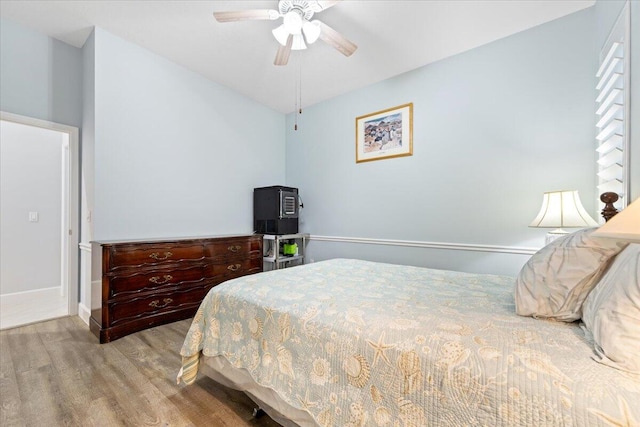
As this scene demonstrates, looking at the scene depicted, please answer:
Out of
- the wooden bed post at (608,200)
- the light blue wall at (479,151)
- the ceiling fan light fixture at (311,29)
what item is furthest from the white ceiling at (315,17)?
the wooden bed post at (608,200)

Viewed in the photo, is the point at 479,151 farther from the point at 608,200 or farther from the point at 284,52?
the point at 284,52

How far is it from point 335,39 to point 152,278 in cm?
265

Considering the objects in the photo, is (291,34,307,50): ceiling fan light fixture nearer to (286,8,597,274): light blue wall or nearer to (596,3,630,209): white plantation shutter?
(286,8,597,274): light blue wall

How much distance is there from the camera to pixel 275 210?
3.70 m

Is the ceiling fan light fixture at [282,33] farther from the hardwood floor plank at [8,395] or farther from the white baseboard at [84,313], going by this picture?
the white baseboard at [84,313]

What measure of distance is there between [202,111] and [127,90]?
0.79m

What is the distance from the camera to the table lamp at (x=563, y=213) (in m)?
1.91

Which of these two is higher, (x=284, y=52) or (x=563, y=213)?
(x=284, y=52)

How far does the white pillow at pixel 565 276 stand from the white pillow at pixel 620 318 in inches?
3.6

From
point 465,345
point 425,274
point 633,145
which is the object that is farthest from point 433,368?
point 633,145

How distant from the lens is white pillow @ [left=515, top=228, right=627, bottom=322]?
102 cm

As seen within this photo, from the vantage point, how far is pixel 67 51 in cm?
288

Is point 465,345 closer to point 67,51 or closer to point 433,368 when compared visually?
point 433,368

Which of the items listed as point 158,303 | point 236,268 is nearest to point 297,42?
point 236,268
